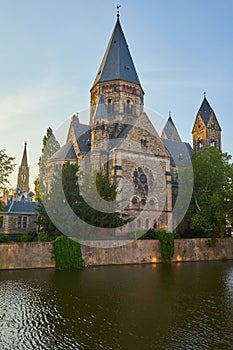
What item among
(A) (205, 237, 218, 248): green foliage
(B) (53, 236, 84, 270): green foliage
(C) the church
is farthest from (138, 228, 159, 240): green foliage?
(B) (53, 236, 84, 270): green foliage

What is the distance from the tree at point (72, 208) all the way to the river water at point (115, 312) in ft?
A: 21.6

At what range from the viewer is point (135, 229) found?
3578 centimetres

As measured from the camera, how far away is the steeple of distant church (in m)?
48.8

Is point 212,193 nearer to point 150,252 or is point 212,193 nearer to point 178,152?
point 150,252

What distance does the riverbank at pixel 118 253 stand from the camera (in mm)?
26094

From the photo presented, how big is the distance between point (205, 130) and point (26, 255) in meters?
48.4

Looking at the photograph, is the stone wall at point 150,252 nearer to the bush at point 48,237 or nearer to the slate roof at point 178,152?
the bush at point 48,237

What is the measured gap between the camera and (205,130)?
6438 centimetres

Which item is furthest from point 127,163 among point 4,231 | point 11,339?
point 11,339

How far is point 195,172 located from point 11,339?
3359 centimetres

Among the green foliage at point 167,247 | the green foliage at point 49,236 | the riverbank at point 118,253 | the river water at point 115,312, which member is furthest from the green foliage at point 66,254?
the green foliage at point 167,247

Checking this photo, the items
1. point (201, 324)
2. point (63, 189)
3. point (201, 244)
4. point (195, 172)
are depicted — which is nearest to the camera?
point (201, 324)

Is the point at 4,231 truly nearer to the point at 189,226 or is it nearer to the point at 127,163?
the point at 127,163

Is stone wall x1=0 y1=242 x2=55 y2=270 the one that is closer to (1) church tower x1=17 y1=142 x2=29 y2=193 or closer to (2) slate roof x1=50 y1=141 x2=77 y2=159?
(2) slate roof x1=50 y1=141 x2=77 y2=159
